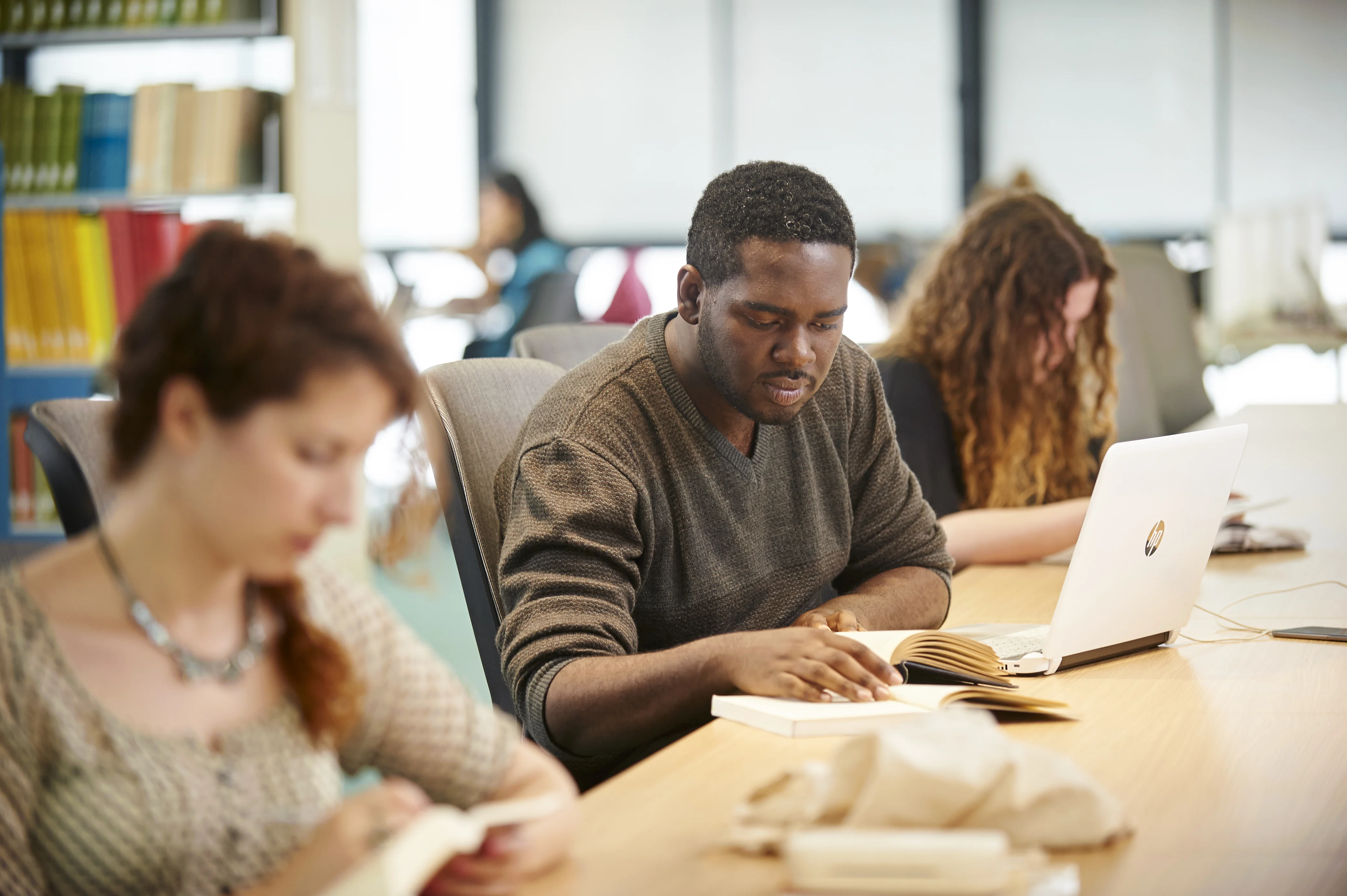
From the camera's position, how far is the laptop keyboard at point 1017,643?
1469 millimetres

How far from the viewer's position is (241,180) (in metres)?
3.33

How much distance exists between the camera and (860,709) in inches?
47.6

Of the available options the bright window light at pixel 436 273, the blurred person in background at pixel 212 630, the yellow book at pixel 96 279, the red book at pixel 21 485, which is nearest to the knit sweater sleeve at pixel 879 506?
the blurred person in background at pixel 212 630

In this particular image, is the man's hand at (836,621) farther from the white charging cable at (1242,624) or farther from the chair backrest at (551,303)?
the chair backrest at (551,303)

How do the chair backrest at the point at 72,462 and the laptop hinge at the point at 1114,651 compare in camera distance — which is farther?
the laptop hinge at the point at 1114,651

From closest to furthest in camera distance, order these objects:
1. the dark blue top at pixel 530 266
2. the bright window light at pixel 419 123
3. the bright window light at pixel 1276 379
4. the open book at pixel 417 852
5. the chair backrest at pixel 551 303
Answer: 1. the open book at pixel 417 852
2. the chair backrest at pixel 551 303
3. the dark blue top at pixel 530 266
4. the bright window light at pixel 1276 379
5. the bright window light at pixel 419 123

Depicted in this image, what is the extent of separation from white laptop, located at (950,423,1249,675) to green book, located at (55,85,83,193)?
2.77m

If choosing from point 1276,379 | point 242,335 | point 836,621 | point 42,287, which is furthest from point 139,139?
point 1276,379

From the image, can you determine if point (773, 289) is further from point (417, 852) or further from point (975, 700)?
point (417, 852)

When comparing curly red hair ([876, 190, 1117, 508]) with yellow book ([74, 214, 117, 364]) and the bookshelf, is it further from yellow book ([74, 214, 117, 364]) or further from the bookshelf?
yellow book ([74, 214, 117, 364])

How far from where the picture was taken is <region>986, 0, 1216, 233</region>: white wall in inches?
246

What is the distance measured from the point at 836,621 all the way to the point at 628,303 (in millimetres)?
4076

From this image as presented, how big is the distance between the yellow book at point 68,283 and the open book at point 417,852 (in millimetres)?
2985

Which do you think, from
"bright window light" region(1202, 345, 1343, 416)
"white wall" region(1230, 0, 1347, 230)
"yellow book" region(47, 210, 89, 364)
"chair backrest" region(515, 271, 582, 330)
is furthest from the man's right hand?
"white wall" region(1230, 0, 1347, 230)
